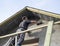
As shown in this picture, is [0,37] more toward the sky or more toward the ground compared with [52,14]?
more toward the ground

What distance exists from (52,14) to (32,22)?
131 centimetres

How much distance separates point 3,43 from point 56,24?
305cm

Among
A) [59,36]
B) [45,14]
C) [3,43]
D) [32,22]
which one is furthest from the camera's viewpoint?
Answer: [3,43]

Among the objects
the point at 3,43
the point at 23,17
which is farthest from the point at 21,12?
the point at 3,43

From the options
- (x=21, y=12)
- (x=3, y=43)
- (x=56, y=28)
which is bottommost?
(x=3, y=43)

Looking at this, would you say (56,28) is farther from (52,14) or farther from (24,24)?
(24,24)

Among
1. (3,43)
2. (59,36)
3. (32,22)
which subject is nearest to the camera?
(59,36)

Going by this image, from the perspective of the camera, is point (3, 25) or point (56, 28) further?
point (3, 25)

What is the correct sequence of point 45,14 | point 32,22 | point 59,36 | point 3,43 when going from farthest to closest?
point 3,43
point 32,22
point 45,14
point 59,36

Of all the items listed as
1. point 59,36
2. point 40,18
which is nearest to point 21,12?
point 40,18

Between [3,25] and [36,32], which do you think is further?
[3,25]

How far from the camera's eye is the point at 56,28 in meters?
8.92

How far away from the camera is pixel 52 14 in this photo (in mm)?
8906

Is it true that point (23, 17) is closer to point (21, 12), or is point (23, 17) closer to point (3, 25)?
point (21, 12)
